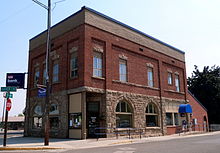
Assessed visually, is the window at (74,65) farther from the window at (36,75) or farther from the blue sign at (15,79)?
the window at (36,75)

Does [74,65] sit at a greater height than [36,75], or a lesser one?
greater

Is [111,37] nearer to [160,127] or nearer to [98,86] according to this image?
[98,86]

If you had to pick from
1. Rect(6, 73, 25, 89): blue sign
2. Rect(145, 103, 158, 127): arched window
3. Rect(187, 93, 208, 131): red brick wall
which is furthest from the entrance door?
Rect(187, 93, 208, 131): red brick wall

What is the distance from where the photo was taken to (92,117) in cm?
1977

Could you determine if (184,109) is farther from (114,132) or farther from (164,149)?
(164,149)

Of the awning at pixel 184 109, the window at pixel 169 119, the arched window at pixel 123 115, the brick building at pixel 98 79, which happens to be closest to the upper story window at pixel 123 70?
the brick building at pixel 98 79

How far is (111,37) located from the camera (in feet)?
71.8

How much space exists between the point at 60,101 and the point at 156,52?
1288 cm

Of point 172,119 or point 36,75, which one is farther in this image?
point 172,119

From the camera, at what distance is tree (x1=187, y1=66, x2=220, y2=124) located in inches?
1601

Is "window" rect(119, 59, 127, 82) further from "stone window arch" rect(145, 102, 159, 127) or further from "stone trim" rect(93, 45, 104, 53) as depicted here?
"stone window arch" rect(145, 102, 159, 127)

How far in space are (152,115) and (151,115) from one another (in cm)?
18

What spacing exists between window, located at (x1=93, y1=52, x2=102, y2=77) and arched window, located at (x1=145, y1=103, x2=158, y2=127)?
7.30 meters

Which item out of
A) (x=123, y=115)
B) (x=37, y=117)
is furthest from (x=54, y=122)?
(x=123, y=115)
